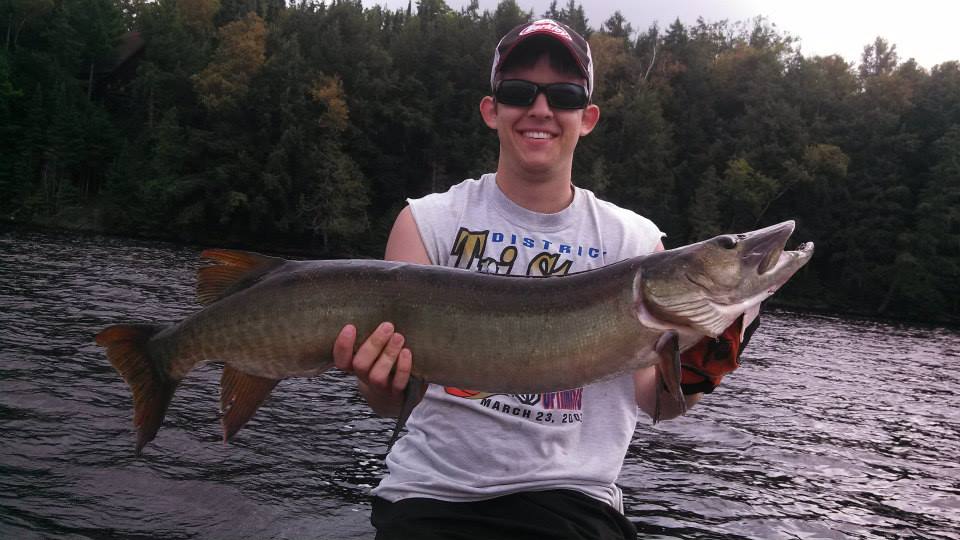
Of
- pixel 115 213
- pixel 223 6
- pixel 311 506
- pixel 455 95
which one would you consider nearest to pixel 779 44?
pixel 455 95

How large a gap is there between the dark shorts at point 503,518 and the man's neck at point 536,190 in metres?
1.39

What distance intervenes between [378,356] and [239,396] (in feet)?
2.18

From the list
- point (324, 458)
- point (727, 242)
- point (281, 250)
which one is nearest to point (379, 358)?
point (727, 242)

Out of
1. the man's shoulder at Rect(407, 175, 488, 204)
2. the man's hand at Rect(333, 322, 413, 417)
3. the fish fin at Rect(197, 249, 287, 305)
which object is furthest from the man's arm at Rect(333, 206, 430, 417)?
the man's shoulder at Rect(407, 175, 488, 204)

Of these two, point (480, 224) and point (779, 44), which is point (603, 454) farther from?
point (779, 44)

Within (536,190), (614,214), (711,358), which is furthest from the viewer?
(614,214)

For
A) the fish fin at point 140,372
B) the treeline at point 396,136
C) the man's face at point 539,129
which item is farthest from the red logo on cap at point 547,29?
the treeline at point 396,136

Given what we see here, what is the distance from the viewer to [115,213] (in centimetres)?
4247

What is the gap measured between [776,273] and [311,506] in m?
4.66

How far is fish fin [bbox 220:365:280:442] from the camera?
3104 millimetres

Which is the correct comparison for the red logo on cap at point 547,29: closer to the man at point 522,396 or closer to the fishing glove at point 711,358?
the man at point 522,396

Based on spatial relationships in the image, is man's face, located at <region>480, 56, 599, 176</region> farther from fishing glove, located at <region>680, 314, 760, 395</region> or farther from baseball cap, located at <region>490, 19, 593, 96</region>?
fishing glove, located at <region>680, 314, 760, 395</region>

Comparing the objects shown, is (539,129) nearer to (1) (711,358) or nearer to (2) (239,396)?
(1) (711,358)

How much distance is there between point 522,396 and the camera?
3.31m
